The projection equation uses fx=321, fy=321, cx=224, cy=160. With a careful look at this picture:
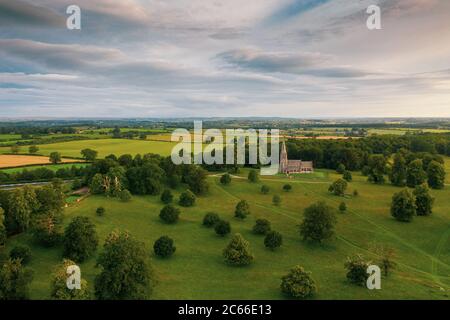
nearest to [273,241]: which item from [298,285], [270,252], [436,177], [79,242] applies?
[270,252]

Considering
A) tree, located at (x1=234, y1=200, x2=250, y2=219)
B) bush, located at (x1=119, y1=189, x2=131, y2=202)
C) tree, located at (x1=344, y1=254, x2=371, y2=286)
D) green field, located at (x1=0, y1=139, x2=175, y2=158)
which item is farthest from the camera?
green field, located at (x1=0, y1=139, x2=175, y2=158)

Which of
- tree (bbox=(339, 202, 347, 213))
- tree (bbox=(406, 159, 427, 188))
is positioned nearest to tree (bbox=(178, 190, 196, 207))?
tree (bbox=(339, 202, 347, 213))

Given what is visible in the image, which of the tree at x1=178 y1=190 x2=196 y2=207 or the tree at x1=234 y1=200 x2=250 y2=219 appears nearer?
the tree at x1=234 y1=200 x2=250 y2=219

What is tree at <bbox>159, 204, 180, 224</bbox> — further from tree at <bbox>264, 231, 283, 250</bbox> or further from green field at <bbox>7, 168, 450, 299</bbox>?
tree at <bbox>264, 231, 283, 250</bbox>

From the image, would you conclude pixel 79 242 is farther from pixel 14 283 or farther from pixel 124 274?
pixel 124 274

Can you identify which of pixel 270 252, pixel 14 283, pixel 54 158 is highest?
pixel 54 158
